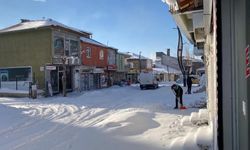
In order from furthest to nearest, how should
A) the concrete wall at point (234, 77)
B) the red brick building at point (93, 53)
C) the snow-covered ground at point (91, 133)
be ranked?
1. the red brick building at point (93, 53)
2. the snow-covered ground at point (91, 133)
3. the concrete wall at point (234, 77)

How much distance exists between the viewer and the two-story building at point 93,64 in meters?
39.9

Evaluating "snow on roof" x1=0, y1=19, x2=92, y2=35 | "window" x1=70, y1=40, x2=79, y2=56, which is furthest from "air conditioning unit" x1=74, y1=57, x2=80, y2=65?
"snow on roof" x1=0, y1=19, x2=92, y2=35

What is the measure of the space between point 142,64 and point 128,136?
219 ft

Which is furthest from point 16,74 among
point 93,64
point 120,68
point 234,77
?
point 234,77

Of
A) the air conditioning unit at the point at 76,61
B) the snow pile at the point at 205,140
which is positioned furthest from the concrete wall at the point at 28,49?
the snow pile at the point at 205,140

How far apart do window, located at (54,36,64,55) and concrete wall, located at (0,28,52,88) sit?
79cm

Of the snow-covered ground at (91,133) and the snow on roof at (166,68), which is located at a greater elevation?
the snow on roof at (166,68)

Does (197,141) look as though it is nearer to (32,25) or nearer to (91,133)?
(91,133)

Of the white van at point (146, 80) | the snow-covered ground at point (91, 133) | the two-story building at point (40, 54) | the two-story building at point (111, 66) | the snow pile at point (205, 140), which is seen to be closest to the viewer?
the snow pile at point (205, 140)

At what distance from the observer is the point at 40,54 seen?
33.6 metres

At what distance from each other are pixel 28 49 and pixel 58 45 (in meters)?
2.90

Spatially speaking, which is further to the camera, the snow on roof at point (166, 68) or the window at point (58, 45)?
the snow on roof at point (166, 68)

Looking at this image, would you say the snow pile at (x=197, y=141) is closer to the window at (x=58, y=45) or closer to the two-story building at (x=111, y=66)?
the window at (x=58, y=45)

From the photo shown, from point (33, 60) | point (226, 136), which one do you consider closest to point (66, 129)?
point (226, 136)
